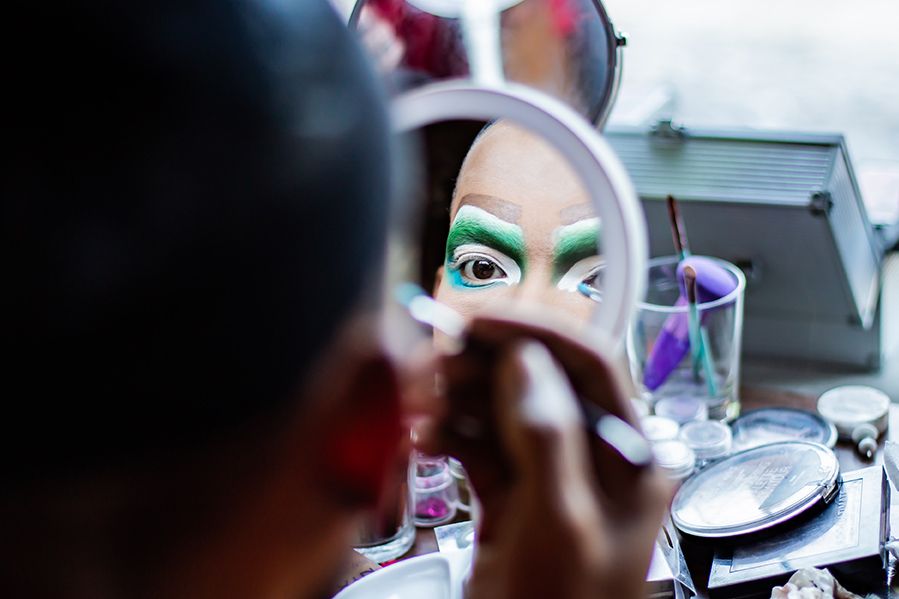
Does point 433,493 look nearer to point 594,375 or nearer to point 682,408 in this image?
point 682,408

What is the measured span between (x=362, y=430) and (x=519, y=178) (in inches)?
14.9

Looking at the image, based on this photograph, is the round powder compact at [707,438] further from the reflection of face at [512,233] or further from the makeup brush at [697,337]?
the reflection of face at [512,233]

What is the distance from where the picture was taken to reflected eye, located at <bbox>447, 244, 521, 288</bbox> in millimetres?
741

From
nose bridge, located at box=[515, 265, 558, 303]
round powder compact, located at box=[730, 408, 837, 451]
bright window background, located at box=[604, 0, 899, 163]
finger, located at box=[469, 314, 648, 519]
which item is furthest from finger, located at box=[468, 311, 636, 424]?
bright window background, located at box=[604, 0, 899, 163]

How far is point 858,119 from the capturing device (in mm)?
2479

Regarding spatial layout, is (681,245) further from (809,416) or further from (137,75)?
(137,75)

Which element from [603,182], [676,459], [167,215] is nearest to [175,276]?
[167,215]

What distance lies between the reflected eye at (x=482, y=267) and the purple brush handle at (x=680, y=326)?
26 centimetres

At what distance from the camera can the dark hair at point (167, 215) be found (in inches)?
11.5

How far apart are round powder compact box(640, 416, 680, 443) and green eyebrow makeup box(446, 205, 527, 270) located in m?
0.24

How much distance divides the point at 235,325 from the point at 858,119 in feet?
8.11

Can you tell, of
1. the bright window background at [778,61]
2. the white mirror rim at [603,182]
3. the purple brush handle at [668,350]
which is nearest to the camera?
the white mirror rim at [603,182]

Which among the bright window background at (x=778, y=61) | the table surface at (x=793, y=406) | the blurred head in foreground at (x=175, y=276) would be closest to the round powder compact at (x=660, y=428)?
the table surface at (x=793, y=406)

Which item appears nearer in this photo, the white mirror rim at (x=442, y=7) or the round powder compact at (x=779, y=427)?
the white mirror rim at (x=442, y=7)
